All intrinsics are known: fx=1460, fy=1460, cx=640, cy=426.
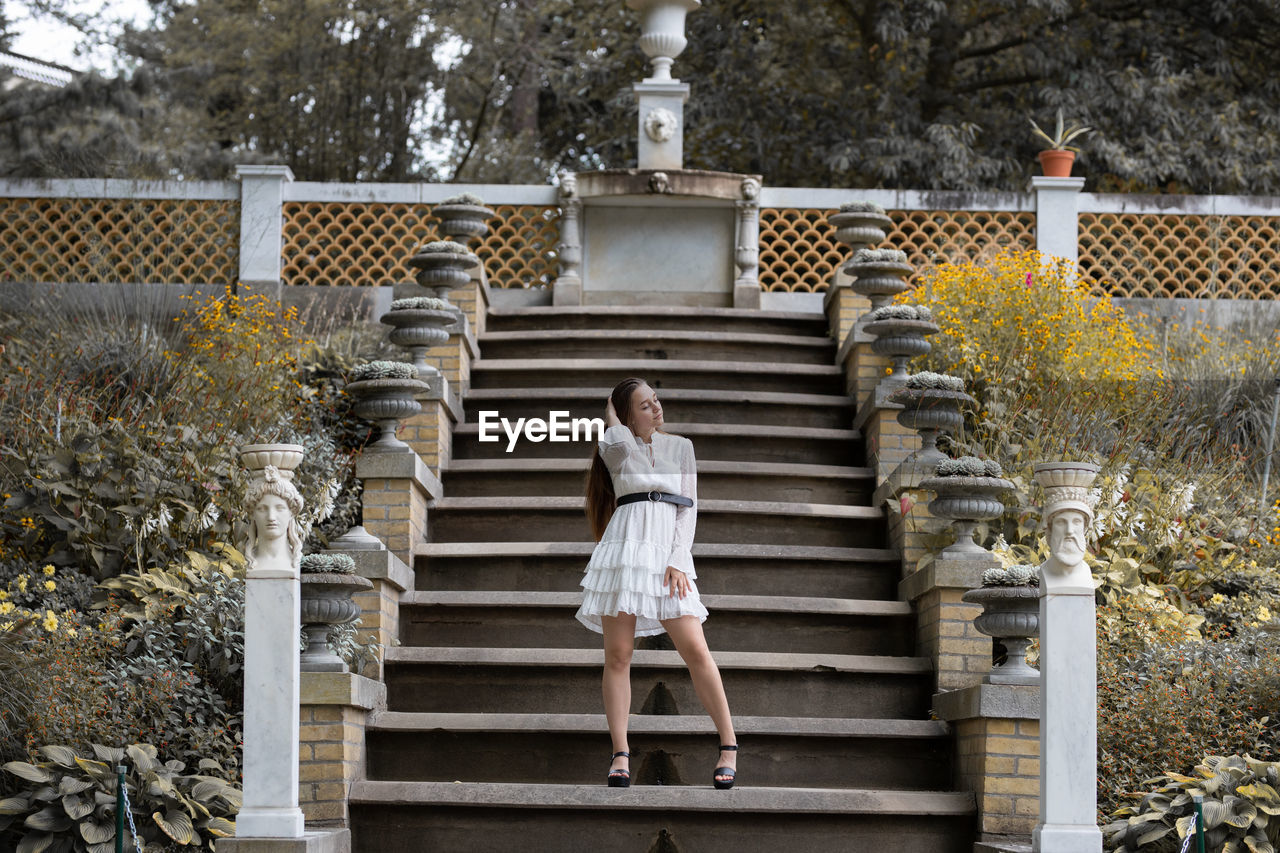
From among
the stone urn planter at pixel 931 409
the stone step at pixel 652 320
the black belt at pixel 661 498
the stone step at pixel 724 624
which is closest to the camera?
the black belt at pixel 661 498

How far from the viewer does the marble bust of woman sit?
513 cm

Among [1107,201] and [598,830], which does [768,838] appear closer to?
[598,830]

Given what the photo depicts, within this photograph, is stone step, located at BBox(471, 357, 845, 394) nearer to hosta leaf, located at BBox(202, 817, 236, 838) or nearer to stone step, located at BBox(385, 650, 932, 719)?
stone step, located at BBox(385, 650, 932, 719)

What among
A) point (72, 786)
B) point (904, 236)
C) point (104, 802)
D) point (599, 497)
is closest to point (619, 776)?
point (599, 497)

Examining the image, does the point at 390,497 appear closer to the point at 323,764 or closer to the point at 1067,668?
the point at 323,764

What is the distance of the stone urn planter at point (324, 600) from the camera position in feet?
18.4

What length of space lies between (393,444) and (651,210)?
4.40 metres

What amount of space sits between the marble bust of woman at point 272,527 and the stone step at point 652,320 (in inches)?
182

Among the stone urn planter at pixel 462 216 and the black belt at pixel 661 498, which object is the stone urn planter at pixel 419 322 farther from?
the black belt at pixel 661 498

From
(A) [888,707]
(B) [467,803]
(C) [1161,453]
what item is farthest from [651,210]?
(B) [467,803]

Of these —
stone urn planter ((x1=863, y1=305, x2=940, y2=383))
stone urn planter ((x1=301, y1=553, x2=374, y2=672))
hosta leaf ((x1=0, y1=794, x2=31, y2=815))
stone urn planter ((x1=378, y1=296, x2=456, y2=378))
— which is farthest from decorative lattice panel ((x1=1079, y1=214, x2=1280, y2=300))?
hosta leaf ((x1=0, y1=794, x2=31, y2=815))

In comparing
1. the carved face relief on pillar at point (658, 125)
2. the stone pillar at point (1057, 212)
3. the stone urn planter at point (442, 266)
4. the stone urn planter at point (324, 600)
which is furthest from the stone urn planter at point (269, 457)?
the stone pillar at point (1057, 212)

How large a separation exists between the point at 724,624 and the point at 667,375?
8.10 feet

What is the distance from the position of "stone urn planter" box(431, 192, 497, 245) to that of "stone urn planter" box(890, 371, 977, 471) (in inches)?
140
